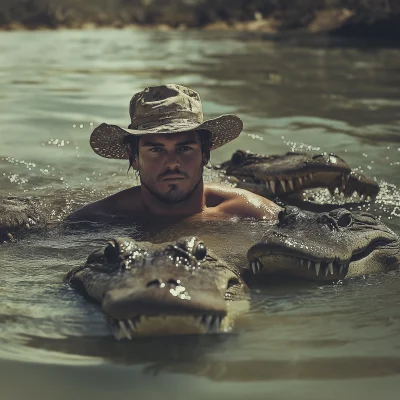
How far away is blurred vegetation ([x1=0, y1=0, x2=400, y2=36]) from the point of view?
27938 millimetres

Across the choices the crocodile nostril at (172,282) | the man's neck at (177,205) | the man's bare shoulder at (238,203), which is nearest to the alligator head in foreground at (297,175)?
the man's bare shoulder at (238,203)

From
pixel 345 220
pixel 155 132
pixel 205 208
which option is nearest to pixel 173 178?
pixel 155 132

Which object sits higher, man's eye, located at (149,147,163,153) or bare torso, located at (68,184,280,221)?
man's eye, located at (149,147,163,153)

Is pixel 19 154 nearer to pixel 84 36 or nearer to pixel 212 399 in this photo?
pixel 212 399

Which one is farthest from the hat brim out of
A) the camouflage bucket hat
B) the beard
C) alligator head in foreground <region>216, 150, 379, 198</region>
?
alligator head in foreground <region>216, 150, 379, 198</region>

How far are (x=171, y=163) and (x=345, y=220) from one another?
1.52 m

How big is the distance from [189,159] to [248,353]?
2.66 metres

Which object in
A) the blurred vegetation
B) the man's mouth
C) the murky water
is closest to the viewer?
the murky water

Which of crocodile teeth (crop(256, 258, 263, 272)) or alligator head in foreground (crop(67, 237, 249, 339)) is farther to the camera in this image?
crocodile teeth (crop(256, 258, 263, 272))

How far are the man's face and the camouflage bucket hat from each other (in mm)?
98

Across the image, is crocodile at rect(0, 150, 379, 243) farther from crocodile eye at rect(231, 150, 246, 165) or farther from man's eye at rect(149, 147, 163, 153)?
man's eye at rect(149, 147, 163, 153)

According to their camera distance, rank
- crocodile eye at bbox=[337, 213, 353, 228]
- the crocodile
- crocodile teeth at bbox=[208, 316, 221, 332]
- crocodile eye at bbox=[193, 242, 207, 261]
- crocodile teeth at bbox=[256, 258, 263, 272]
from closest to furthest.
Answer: crocodile teeth at bbox=[208, 316, 221, 332]
crocodile eye at bbox=[193, 242, 207, 261]
crocodile teeth at bbox=[256, 258, 263, 272]
crocodile eye at bbox=[337, 213, 353, 228]
the crocodile

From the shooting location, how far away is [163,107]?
6305mm

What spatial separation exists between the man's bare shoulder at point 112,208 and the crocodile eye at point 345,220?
6.44ft
